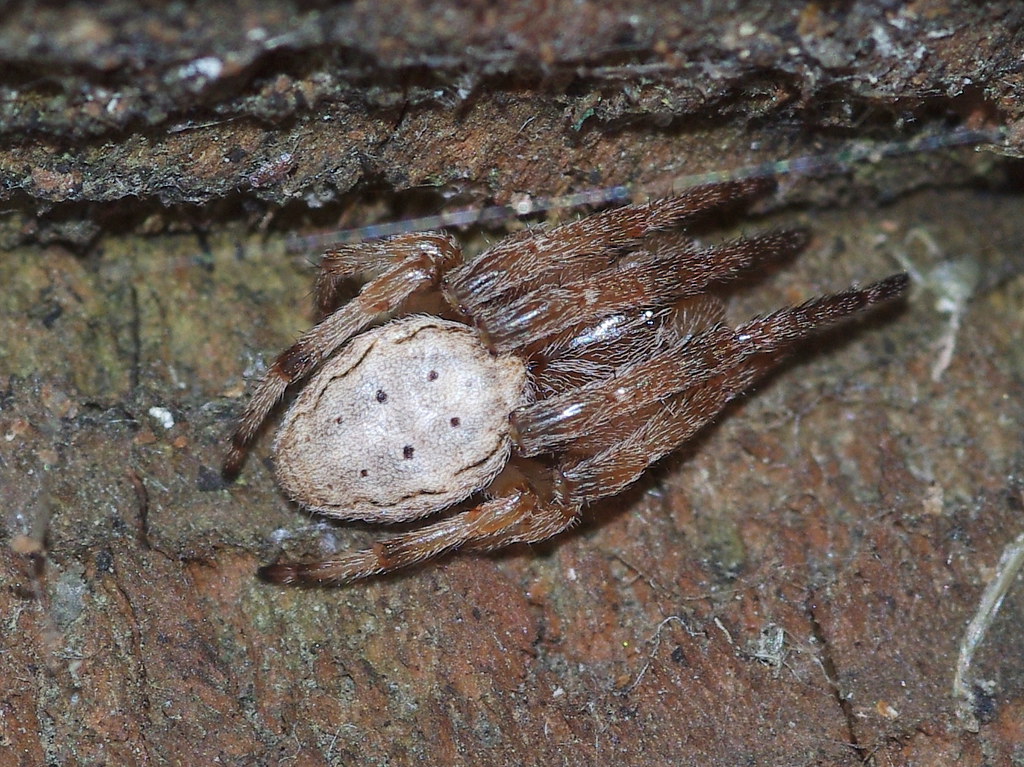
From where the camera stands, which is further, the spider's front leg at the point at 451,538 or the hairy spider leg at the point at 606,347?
the hairy spider leg at the point at 606,347

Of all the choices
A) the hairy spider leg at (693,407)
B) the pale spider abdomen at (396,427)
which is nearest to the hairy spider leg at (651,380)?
the hairy spider leg at (693,407)

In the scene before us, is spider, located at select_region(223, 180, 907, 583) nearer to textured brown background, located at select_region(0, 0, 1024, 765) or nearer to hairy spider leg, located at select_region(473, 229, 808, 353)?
hairy spider leg, located at select_region(473, 229, 808, 353)

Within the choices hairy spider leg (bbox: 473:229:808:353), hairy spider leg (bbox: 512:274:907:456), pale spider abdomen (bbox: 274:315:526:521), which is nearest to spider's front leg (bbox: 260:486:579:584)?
pale spider abdomen (bbox: 274:315:526:521)

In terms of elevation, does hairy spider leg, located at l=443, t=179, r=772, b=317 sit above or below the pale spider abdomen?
above

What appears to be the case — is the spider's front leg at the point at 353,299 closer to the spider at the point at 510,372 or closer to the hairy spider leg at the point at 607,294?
the spider at the point at 510,372

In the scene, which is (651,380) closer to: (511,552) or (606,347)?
(606,347)

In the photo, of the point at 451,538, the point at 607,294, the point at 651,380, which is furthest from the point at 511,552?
the point at 607,294

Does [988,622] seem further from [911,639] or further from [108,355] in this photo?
[108,355]

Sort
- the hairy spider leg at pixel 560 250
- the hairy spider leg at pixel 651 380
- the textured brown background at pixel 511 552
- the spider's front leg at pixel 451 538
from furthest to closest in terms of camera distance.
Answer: the hairy spider leg at pixel 560 250
the hairy spider leg at pixel 651 380
the spider's front leg at pixel 451 538
the textured brown background at pixel 511 552
